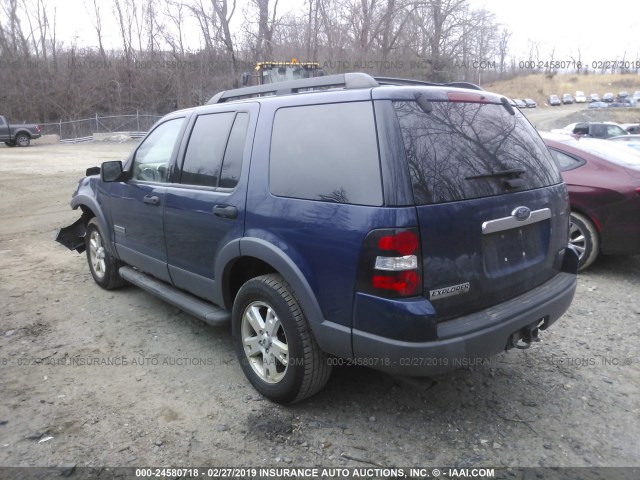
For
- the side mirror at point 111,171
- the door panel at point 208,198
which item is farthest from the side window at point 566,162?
the side mirror at point 111,171

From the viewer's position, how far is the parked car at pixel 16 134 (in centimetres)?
2708

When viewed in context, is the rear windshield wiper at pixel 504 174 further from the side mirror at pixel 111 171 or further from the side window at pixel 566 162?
the side mirror at pixel 111 171

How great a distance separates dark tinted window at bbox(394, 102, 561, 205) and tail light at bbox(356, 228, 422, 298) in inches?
8.7

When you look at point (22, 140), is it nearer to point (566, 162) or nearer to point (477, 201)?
point (566, 162)

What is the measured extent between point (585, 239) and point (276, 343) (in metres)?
4.01

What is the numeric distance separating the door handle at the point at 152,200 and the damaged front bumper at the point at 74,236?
2.14 metres

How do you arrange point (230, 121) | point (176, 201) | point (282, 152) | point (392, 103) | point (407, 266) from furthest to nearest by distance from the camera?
1. point (176, 201)
2. point (230, 121)
3. point (282, 152)
4. point (392, 103)
5. point (407, 266)

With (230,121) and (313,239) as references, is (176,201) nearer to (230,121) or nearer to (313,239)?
(230,121)

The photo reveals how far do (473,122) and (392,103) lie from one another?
0.59 meters

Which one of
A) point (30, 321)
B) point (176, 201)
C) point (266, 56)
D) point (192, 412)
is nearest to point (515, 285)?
point (192, 412)

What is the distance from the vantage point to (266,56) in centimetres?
3044

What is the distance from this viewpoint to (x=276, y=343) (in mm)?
3076

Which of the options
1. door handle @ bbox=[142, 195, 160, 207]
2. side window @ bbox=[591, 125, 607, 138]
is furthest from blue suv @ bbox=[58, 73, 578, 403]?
side window @ bbox=[591, 125, 607, 138]

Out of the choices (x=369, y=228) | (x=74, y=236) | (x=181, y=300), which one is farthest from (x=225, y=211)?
(x=74, y=236)
